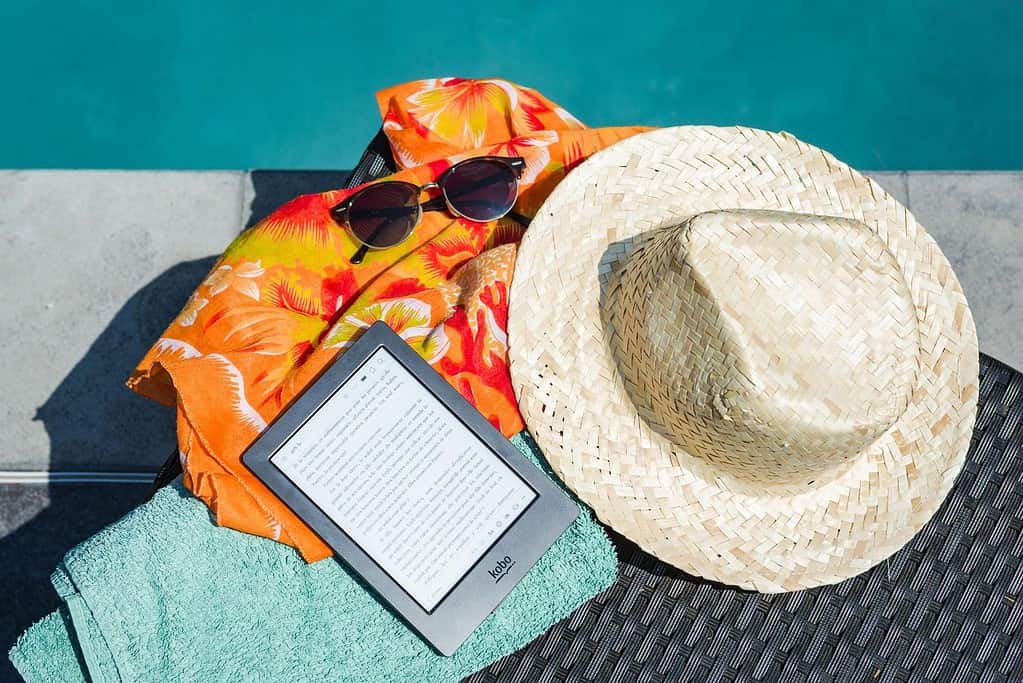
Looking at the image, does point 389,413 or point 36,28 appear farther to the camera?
point 36,28

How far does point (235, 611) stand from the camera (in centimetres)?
113

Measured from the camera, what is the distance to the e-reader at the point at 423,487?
3.66 feet

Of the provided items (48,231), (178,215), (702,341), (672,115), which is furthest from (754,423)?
(672,115)

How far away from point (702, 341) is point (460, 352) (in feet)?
1.13

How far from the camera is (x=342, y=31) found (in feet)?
8.18

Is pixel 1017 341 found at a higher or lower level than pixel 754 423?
lower

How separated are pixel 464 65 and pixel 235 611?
1780 millimetres

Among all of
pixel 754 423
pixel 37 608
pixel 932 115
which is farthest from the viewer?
pixel 932 115

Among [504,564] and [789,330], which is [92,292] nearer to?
[504,564]

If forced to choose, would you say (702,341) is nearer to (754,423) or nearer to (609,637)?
(754,423)

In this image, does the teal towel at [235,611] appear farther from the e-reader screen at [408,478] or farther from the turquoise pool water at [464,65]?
the turquoise pool water at [464,65]

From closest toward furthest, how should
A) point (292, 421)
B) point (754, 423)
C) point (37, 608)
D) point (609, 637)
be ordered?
point (754, 423), point (292, 421), point (609, 637), point (37, 608)

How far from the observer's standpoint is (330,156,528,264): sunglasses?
1.25 meters

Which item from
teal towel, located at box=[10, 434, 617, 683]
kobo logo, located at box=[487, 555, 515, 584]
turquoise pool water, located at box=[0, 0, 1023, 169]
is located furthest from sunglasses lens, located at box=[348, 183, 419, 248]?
turquoise pool water, located at box=[0, 0, 1023, 169]
